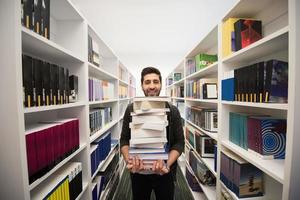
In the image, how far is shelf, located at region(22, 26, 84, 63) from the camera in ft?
2.60

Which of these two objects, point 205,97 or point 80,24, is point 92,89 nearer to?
point 80,24

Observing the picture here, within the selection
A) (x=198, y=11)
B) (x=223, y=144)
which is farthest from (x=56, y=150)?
(x=198, y=11)

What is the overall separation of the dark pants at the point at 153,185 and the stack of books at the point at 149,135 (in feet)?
1.03

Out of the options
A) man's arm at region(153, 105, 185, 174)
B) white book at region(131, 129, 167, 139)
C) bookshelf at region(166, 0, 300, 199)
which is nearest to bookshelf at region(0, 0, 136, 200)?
white book at region(131, 129, 167, 139)

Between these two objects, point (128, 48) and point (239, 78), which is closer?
point (239, 78)

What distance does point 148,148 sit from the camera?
1068 millimetres

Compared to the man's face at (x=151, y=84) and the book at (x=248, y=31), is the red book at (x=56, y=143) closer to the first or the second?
the man's face at (x=151, y=84)

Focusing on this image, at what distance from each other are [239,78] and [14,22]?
1320mm

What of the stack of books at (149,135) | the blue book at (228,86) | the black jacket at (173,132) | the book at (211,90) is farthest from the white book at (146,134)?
the book at (211,90)

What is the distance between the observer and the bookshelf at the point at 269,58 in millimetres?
723

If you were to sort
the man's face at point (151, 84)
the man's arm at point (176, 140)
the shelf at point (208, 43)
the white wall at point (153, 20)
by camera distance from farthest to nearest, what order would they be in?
the white wall at point (153, 20), the shelf at point (208, 43), the man's face at point (151, 84), the man's arm at point (176, 140)

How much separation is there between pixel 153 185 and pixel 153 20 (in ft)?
9.38

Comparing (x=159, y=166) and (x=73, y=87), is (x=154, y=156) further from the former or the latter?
(x=73, y=87)

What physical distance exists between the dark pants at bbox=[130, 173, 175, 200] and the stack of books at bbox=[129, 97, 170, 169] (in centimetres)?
31
